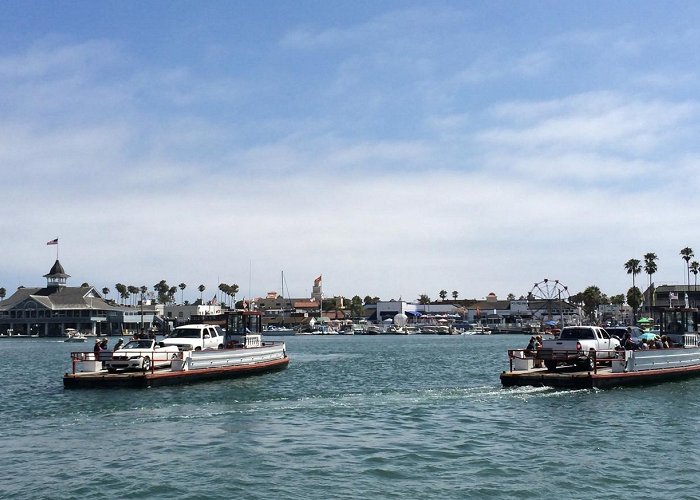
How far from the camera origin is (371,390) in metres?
34.3

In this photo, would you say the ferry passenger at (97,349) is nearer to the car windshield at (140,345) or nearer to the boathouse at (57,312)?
the car windshield at (140,345)

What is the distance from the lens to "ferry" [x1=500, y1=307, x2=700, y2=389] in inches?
1236

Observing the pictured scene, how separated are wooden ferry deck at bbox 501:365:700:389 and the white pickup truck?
56 centimetres

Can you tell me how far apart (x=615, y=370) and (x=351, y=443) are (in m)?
18.1

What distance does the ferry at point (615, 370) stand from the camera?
31406 mm

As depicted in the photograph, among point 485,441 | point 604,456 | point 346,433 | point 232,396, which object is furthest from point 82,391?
point 604,456

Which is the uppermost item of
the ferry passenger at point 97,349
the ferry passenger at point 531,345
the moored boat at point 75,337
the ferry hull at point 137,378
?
the ferry passenger at point 97,349

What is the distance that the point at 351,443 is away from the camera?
19.8m

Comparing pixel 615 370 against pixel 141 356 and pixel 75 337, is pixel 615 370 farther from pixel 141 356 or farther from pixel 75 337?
pixel 75 337

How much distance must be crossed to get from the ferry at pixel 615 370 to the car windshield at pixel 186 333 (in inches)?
688

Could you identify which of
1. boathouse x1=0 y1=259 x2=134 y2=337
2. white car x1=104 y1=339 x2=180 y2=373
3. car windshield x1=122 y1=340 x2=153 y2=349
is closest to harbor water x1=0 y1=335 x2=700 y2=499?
white car x1=104 y1=339 x2=180 y2=373

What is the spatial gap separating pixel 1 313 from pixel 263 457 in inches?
6600

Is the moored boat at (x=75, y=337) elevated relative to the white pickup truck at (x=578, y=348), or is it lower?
lower

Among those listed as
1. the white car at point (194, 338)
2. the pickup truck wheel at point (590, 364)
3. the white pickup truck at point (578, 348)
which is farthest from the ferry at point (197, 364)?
the pickup truck wheel at point (590, 364)
